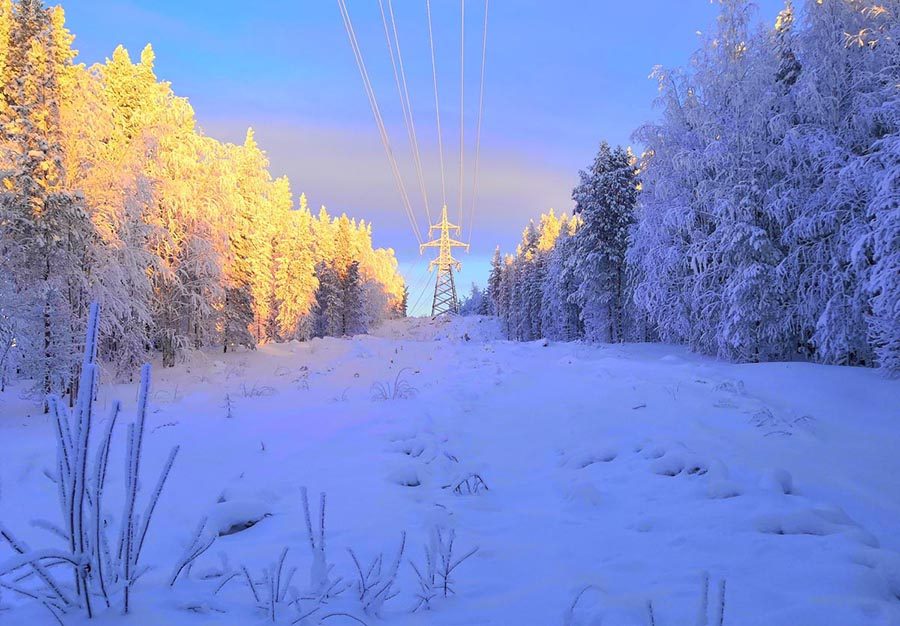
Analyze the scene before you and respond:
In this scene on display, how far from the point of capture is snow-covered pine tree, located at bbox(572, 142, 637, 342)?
25.0m

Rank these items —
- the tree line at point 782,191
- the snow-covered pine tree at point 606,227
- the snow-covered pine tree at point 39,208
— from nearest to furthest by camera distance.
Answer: the snow-covered pine tree at point 39,208 → the tree line at point 782,191 → the snow-covered pine tree at point 606,227

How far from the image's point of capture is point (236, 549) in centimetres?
345

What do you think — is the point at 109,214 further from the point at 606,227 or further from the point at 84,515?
the point at 606,227

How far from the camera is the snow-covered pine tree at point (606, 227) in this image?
984 inches

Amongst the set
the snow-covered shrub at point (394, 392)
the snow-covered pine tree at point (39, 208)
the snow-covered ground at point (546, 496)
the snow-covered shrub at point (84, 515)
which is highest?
the snow-covered pine tree at point (39, 208)

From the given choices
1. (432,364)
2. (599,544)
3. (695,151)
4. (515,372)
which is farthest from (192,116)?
(599,544)

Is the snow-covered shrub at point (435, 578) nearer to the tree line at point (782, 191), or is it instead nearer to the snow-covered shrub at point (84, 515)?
the snow-covered shrub at point (84, 515)

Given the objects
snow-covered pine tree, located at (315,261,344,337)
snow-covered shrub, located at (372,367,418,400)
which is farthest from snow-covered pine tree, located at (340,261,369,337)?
snow-covered shrub, located at (372,367,418,400)

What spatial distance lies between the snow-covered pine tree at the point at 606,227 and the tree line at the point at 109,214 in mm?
17078

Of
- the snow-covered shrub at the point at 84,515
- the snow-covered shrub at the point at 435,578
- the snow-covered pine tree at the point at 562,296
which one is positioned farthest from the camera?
the snow-covered pine tree at the point at 562,296

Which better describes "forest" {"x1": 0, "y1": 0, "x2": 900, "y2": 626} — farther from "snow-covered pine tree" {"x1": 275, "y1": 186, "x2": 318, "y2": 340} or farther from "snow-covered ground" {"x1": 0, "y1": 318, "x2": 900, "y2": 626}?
"snow-covered pine tree" {"x1": 275, "y1": 186, "x2": 318, "y2": 340}

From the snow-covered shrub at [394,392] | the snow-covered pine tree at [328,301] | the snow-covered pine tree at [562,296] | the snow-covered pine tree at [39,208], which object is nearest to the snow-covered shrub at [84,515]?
the snow-covered shrub at [394,392]

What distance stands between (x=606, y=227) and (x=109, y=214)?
20955 millimetres

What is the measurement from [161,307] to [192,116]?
791cm
